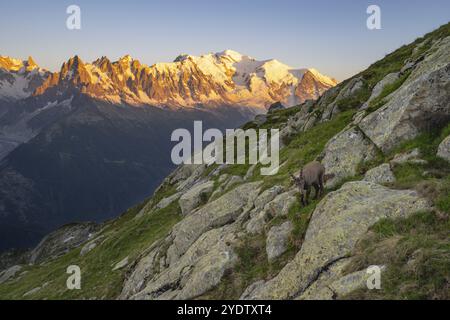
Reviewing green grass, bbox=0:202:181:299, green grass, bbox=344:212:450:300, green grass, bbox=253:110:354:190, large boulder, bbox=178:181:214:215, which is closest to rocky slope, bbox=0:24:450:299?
green grass, bbox=344:212:450:300

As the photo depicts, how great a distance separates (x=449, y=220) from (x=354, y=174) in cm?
1085

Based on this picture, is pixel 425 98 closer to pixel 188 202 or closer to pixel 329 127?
pixel 329 127

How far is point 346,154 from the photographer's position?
29453mm

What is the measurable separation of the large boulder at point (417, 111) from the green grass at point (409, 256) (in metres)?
11.2

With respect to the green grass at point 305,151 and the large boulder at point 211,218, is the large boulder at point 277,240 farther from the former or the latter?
the large boulder at point 211,218

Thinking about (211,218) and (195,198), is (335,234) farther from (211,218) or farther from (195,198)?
(195,198)

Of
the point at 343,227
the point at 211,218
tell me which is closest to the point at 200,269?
the point at 343,227

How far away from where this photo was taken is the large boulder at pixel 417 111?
2583 centimetres

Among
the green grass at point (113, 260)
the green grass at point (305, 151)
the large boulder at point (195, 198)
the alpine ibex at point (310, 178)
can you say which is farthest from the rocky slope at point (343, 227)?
the large boulder at point (195, 198)

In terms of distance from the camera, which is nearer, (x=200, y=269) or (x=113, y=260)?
(x=200, y=269)

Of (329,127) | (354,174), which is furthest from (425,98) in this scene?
(329,127)

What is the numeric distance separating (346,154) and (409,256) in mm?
15805

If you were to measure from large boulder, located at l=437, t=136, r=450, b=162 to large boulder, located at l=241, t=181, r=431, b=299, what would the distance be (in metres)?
4.82
